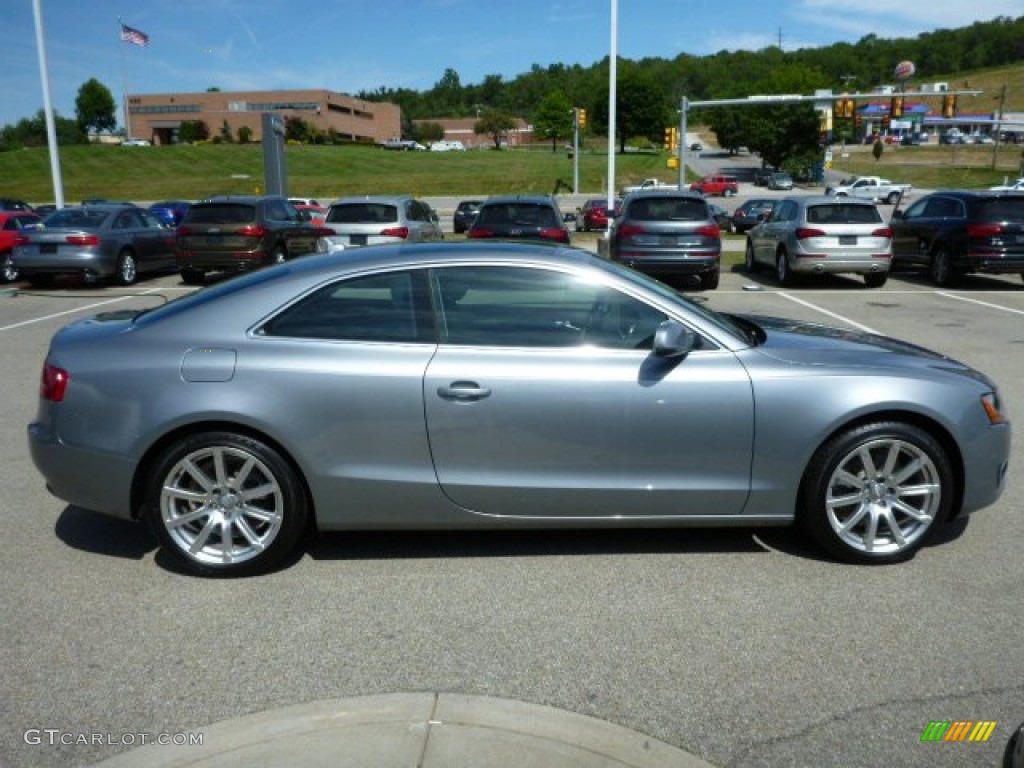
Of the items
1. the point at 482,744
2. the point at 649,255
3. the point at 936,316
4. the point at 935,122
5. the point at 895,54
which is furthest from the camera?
the point at 895,54

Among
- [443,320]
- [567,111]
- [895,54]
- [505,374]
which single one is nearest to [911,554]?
[505,374]

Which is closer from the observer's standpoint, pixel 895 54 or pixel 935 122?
pixel 935 122

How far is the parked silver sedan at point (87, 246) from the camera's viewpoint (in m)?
16.4

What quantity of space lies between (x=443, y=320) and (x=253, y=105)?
137 meters

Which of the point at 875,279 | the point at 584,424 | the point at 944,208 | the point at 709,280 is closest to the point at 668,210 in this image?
the point at 709,280

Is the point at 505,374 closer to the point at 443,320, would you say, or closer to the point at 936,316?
the point at 443,320

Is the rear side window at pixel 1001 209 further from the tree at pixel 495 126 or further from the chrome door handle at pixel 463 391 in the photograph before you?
the tree at pixel 495 126

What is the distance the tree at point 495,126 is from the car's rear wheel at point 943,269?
140m

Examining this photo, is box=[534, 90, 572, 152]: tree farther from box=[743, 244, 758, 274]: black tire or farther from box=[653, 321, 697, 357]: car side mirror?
box=[653, 321, 697, 357]: car side mirror

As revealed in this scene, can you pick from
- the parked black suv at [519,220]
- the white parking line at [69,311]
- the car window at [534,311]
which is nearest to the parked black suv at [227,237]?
the white parking line at [69,311]

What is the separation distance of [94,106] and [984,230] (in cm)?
15907

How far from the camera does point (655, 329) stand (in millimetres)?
4336

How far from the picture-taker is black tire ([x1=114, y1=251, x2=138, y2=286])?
17.2m

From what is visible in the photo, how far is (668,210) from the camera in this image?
15.9 metres
